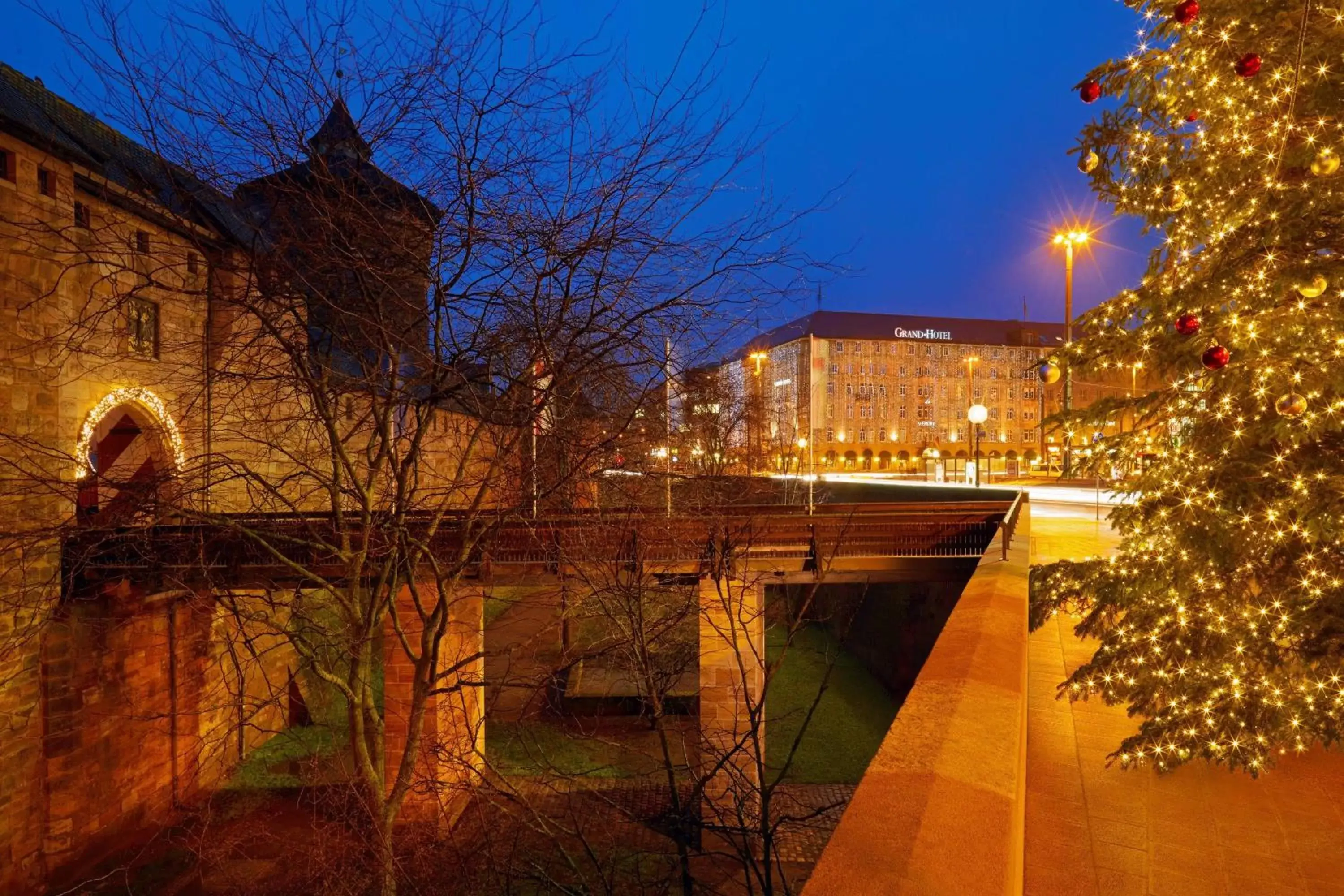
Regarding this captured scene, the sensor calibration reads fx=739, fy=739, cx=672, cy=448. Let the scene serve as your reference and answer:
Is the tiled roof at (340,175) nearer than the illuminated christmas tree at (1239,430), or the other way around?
the illuminated christmas tree at (1239,430)

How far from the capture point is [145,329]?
14094 mm

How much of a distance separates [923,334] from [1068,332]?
75902 millimetres

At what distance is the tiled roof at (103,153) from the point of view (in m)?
6.00

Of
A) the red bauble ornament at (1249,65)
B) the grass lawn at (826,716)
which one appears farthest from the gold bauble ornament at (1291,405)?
the grass lawn at (826,716)

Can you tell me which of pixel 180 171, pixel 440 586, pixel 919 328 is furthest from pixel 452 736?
pixel 919 328

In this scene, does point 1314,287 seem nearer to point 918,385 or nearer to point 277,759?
point 277,759

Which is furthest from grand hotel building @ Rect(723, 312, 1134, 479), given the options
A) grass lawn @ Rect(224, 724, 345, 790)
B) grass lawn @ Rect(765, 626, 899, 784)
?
grass lawn @ Rect(224, 724, 345, 790)

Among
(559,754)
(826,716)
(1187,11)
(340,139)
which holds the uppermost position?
(340,139)

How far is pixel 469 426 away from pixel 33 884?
34.7 feet

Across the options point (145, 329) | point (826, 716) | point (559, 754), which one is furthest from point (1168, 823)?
point (145, 329)

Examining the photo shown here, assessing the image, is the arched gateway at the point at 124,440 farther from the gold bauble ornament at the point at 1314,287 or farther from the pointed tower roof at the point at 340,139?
the gold bauble ornament at the point at 1314,287

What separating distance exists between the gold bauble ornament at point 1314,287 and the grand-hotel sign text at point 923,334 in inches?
3087

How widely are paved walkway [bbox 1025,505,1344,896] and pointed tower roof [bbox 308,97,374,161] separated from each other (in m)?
6.83

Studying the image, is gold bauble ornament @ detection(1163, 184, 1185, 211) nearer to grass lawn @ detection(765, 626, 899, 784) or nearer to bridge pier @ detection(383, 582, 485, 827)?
grass lawn @ detection(765, 626, 899, 784)
